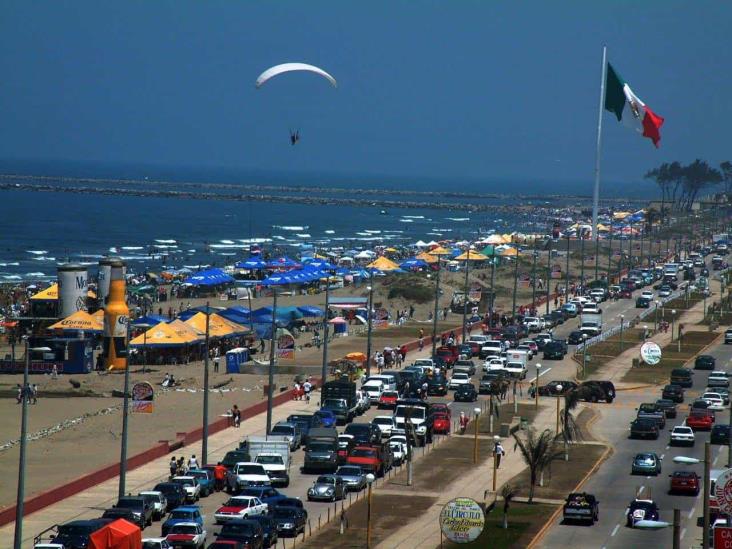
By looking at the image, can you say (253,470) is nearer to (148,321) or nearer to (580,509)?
(580,509)

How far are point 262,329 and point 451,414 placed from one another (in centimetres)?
2160

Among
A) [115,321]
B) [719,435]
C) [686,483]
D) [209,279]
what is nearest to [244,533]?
[686,483]

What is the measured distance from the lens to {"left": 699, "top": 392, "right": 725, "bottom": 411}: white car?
50.3 m

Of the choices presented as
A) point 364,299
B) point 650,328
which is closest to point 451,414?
point 650,328

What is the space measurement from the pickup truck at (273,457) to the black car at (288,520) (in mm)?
5227

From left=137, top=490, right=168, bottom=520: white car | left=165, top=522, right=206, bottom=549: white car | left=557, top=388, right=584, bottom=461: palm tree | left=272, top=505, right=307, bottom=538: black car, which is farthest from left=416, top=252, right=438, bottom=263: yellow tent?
left=165, top=522, right=206, bottom=549: white car

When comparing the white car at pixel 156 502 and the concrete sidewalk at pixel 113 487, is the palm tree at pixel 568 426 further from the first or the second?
the white car at pixel 156 502

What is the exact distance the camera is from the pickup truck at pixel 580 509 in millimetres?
32719

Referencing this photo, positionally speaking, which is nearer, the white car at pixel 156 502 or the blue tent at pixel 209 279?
the white car at pixel 156 502

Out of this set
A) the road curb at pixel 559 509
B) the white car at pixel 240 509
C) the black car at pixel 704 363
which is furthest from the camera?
the black car at pixel 704 363

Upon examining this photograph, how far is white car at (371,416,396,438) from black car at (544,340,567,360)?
18.7 metres

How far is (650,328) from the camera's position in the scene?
247 feet

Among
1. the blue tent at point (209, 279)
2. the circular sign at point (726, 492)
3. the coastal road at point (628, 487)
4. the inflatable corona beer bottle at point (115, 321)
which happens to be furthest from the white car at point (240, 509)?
the blue tent at point (209, 279)

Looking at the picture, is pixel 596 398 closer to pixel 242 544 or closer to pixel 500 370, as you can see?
pixel 500 370
